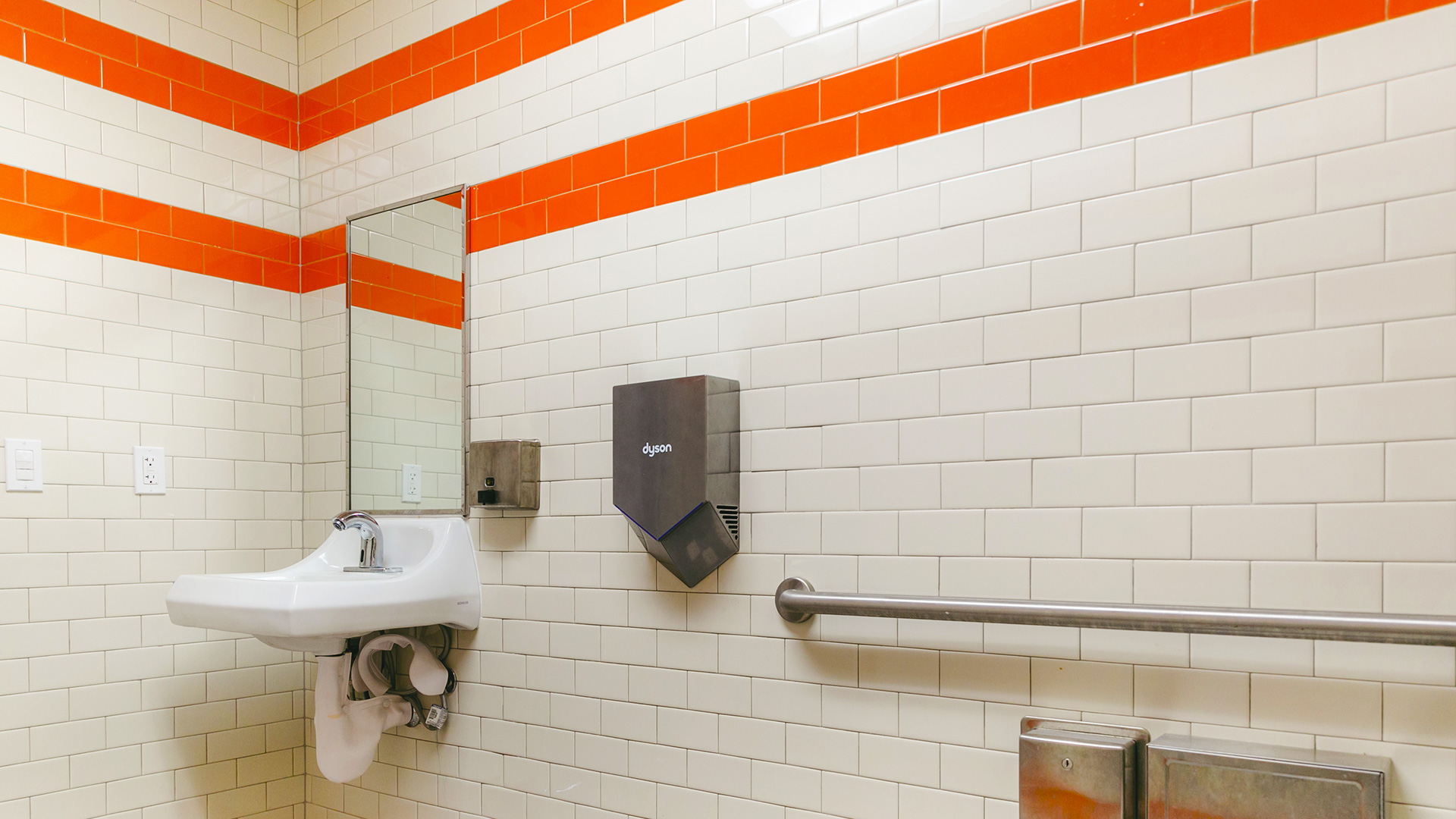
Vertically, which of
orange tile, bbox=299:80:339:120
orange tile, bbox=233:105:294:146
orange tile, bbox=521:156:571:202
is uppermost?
orange tile, bbox=299:80:339:120

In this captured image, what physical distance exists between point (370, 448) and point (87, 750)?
103 cm

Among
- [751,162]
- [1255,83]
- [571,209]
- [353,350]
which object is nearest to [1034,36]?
[1255,83]

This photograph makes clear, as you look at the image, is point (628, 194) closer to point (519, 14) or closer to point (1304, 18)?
point (519, 14)

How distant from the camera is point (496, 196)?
2.40 m

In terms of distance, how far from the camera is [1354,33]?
134 centimetres

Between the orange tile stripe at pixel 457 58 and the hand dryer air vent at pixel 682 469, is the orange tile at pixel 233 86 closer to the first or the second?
the orange tile stripe at pixel 457 58

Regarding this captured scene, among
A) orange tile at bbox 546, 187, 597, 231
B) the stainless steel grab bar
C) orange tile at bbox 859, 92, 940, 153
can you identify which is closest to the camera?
the stainless steel grab bar

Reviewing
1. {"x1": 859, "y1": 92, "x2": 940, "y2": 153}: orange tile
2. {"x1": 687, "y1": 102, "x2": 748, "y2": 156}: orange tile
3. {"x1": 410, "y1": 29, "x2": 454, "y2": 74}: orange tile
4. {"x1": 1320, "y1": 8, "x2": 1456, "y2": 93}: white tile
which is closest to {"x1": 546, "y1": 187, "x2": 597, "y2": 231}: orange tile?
{"x1": 687, "y1": 102, "x2": 748, "y2": 156}: orange tile

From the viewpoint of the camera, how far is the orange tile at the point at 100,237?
2.38 metres

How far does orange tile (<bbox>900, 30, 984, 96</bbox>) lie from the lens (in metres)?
1.66

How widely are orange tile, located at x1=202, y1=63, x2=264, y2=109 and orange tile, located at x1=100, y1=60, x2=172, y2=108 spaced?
0.42 ft

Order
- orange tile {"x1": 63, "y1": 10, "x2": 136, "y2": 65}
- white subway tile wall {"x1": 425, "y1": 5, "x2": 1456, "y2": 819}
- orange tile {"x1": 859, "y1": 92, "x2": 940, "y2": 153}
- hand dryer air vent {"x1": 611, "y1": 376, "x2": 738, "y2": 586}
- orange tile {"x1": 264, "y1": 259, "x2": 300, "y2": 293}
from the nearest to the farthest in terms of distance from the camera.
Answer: white subway tile wall {"x1": 425, "y1": 5, "x2": 1456, "y2": 819} < orange tile {"x1": 859, "y1": 92, "x2": 940, "y2": 153} < hand dryer air vent {"x1": 611, "y1": 376, "x2": 738, "y2": 586} < orange tile {"x1": 63, "y1": 10, "x2": 136, "y2": 65} < orange tile {"x1": 264, "y1": 259, "x2": 300, "y2": 293}

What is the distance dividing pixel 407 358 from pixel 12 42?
4.05ft

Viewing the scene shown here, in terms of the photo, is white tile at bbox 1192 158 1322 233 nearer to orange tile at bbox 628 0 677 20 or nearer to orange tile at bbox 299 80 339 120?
orange tile at bbox 628 0 677 20
